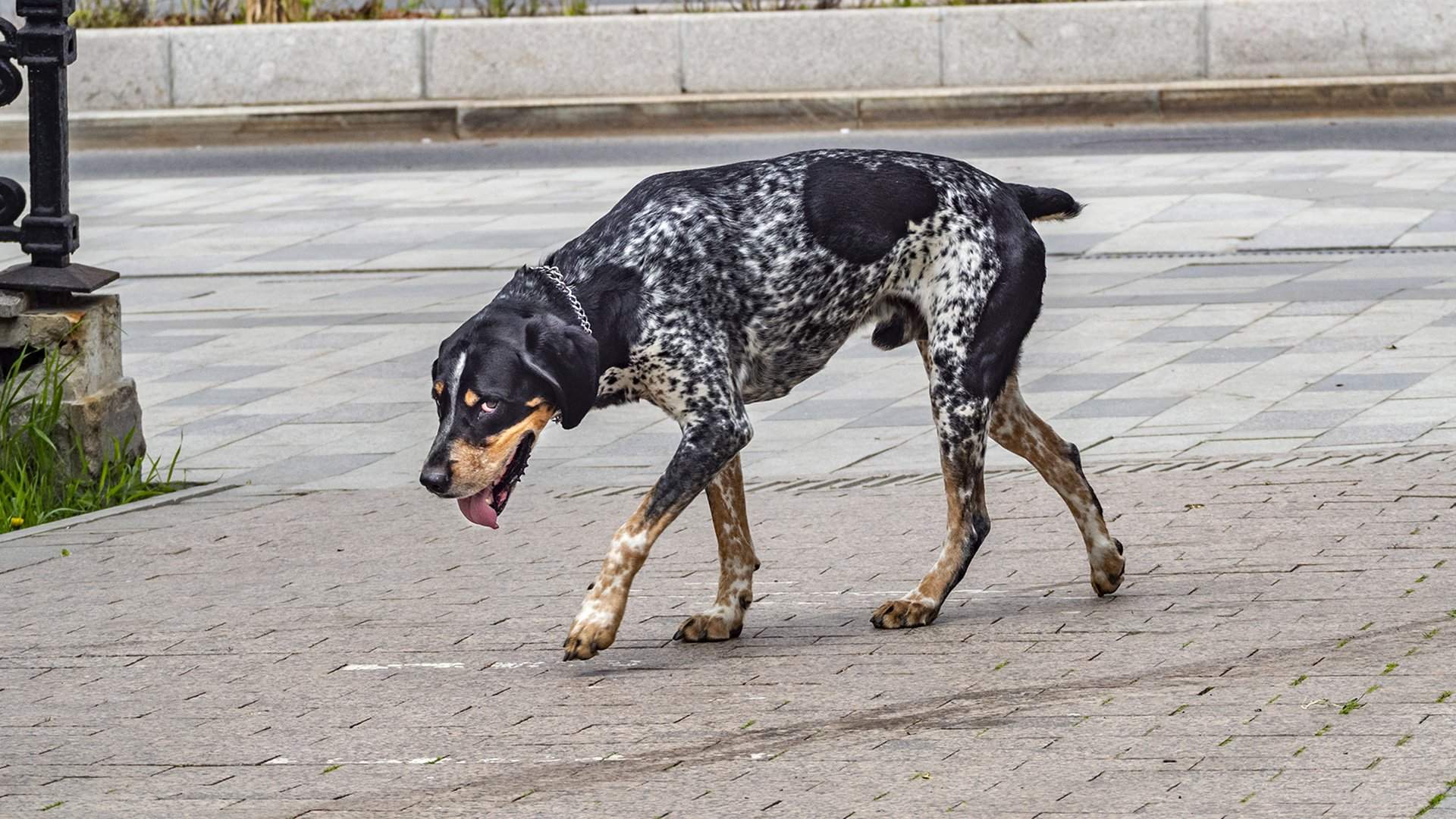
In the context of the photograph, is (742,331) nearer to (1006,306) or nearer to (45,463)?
(1006,306)

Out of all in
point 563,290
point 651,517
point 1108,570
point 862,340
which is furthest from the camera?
point 862,340

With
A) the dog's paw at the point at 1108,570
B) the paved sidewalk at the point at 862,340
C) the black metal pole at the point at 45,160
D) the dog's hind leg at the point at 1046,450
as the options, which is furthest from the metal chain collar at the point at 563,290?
the black metal pole at the point at 45,160

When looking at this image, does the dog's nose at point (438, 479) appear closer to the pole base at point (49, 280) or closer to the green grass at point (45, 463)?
the green grass at point (45, 463)

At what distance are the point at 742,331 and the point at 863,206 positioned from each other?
0.48m

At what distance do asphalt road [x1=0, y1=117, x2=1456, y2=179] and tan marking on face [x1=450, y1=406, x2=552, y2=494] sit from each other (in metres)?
12.2

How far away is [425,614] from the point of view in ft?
22.0

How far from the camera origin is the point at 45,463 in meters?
8.45

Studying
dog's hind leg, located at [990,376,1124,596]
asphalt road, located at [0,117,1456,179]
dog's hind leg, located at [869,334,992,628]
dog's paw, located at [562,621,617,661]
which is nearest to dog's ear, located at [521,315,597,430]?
dog's paw, located at [562,621,617,661]

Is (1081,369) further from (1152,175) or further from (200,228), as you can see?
(200,228)

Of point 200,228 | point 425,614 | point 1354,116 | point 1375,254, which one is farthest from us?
point 1354,116

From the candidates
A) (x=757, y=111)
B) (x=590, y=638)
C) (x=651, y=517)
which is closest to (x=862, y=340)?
(x=651, y=517)

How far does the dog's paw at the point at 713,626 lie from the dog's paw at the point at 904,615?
15.0 inches

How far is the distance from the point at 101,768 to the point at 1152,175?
11.9m

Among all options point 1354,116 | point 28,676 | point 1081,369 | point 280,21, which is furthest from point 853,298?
point 280,21
